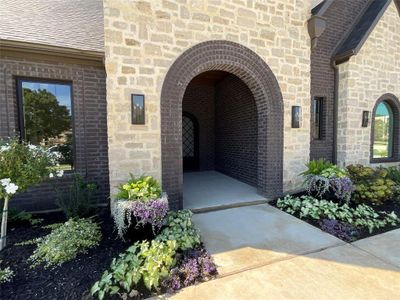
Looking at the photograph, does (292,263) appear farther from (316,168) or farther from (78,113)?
(78,113)

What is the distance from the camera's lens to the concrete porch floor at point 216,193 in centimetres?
496

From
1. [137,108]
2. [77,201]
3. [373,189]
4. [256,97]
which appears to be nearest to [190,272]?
[77,201]

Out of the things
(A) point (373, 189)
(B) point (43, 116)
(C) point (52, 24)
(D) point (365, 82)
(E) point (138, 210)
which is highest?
(C) point (52, 24)

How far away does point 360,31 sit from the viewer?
648cm

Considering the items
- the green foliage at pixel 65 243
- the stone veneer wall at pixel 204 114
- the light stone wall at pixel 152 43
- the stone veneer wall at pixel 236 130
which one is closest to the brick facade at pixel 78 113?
the light stone wall at pixel 152 43

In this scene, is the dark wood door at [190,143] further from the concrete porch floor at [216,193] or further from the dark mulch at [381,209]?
the dark mulch at [381,209]

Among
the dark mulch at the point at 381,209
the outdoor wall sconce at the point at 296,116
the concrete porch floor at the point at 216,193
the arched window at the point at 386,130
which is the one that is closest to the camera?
the dark mulch at the point at 381,209

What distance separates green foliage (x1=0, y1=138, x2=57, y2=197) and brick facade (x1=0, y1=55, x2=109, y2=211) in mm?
1509

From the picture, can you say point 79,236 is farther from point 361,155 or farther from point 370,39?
point 370,39

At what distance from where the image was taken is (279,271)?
275 cm

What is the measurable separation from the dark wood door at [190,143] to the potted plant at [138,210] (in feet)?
18.9

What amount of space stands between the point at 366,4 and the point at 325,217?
6895 millimetres

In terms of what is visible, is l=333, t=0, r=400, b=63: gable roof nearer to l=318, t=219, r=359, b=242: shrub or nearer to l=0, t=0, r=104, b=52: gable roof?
l=318, t=219, r=359, b=242: shrub

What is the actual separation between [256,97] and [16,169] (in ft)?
15.7
